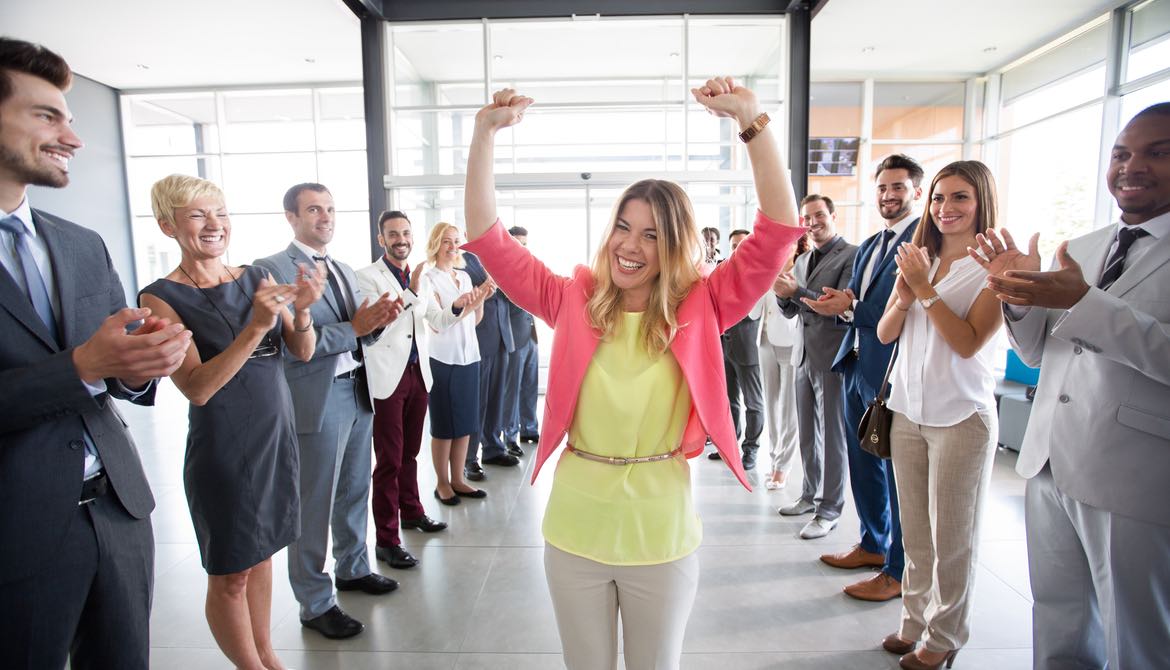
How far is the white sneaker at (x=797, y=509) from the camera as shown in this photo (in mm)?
3932

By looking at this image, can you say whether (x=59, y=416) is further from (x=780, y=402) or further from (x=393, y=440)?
(x=780, y=402)

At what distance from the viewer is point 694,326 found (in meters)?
1.48

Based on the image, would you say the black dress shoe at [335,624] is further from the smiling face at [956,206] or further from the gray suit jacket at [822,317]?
the smiling face at [956,206]

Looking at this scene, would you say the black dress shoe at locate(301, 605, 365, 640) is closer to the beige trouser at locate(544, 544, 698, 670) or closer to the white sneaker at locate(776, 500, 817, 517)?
the beige trouser at locate(544, 544, 698, 670)

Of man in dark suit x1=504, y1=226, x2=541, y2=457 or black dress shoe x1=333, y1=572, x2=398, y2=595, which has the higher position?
man in dark suit x1=504, y1=226, x2=541, y2=457

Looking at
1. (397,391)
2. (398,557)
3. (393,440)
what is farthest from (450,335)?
(398,557)

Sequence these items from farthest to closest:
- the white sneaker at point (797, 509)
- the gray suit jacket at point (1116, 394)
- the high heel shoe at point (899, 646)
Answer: the white sneaker at point (797, 509) < the high heel shoe at point (899, 646) < the gray suit jacket at point (1116, 394)

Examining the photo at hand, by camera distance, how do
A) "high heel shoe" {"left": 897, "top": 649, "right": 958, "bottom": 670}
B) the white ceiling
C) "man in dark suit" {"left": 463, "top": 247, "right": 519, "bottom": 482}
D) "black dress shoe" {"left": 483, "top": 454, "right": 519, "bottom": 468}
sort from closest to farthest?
"high heel shoe" {"left": 897, "top": 649, "right": 958, "bottom": 670} → "man in dark suit" {"left": 463, "top": 247, "right": 519, "bottom": 482} → "black dress shoe" {"left": 483, "top": 454, "right": 519, "bottom": 468} → the white ceiling

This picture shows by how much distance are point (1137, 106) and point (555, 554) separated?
9.76 meters

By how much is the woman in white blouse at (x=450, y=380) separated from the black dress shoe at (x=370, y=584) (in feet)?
3.77

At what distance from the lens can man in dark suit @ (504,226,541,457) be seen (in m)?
5.39

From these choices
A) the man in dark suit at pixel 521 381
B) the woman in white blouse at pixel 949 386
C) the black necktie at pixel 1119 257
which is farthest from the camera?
the man in dark suit at pixel 521 381

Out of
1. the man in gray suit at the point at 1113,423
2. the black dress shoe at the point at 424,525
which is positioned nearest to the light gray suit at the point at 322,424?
the black dress shoe at the point at 424,525

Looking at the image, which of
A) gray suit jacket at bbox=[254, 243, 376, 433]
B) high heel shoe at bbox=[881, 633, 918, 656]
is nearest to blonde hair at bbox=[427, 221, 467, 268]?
gray suit jacket at bbox=[254, 243, 376, 433]
